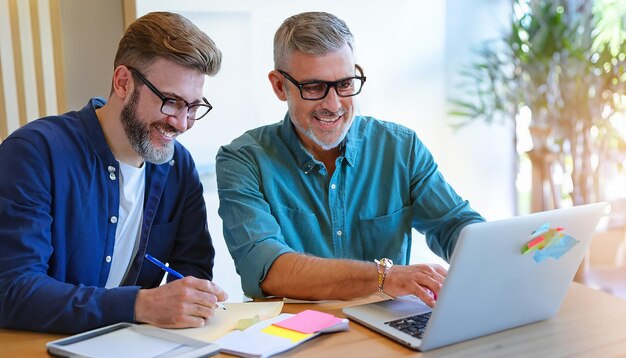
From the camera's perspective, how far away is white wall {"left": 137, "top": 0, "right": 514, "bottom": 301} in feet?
10.4

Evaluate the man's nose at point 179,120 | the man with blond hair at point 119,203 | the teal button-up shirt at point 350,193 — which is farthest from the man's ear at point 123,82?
the teal button-up shirt at point 350,193

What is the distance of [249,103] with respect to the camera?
3.26m

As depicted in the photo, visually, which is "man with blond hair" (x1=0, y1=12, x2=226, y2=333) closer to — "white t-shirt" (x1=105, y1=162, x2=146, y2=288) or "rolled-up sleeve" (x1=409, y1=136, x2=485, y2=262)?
"white t-shirt" (x1=105, y1=162, x2=146, y2=288)

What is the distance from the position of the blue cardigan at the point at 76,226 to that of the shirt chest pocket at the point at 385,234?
0.45 meters

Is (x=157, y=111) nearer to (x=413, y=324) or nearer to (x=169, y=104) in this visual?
(x=169, y=104)

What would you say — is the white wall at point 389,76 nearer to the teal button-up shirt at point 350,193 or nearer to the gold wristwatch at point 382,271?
the teal button-up shirt at point 350,193

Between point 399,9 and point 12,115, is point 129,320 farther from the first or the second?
point 399,9

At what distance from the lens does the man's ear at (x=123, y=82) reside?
191 cm

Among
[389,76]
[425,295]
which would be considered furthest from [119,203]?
[389,76]

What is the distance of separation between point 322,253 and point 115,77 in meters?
0.75

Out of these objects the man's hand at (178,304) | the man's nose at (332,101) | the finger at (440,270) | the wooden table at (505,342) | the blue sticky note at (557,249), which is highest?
the man's nose at (332,101)

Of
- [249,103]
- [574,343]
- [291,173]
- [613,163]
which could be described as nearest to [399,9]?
[249,103]

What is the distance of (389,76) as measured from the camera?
3.61m

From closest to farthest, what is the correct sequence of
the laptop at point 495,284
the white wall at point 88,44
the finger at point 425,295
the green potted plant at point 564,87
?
the laptop at point 495,284 < the finger at point 425,295 < the white wall at point 88,44 < the green potted plant at point 564,87
